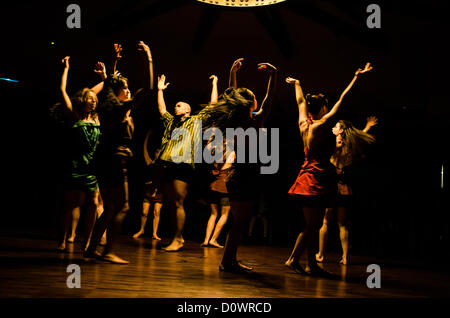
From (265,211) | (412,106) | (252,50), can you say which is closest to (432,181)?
(412,106)

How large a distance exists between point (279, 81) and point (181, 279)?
4963mm

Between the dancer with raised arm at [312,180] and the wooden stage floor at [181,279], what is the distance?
213mm

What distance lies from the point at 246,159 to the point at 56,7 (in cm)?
401

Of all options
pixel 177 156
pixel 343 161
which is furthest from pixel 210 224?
pixel 343 161

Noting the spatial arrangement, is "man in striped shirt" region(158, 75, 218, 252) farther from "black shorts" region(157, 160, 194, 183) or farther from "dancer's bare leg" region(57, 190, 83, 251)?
"dancer's bare leg" region(57, 190, 83, 251)

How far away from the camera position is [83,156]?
4.11 meters

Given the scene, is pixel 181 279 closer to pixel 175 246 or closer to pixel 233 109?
pixel 233 109

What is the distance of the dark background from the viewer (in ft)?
18.2

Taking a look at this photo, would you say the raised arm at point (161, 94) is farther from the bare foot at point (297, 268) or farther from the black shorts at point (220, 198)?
the bare foot at point (297, 268)

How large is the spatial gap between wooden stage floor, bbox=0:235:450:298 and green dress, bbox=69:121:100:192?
2.24 feet

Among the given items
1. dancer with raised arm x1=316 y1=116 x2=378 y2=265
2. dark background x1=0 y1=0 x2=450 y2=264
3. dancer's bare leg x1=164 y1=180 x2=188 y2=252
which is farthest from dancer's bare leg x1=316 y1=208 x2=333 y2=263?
dancer's bare leg x1=164 y1=180 x2=188 y2=252

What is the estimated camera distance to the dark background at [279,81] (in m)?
5.55
